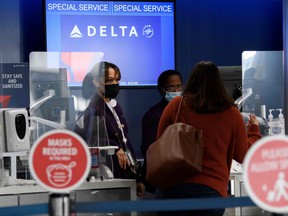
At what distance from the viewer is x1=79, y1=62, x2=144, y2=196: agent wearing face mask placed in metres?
4.34

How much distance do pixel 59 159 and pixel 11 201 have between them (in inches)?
85.0

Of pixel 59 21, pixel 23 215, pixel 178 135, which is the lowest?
pixel 23 215

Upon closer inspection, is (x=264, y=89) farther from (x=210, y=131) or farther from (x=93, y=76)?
(x=210, y=131)

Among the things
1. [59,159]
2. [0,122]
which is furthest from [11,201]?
[59,159]

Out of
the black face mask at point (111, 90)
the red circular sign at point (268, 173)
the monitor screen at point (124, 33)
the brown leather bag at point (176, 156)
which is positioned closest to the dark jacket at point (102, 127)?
the black face mask at point (111, 90)

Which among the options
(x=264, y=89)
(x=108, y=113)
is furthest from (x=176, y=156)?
(x=264, y=89)

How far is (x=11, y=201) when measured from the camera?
3943 millimetres

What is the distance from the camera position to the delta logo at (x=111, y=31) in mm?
6609

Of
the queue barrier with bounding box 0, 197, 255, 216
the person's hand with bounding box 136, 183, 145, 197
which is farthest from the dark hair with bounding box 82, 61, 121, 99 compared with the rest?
the queue barrier with bounding box 0, 197, 255, 216

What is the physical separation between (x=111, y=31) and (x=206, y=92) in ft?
12.4

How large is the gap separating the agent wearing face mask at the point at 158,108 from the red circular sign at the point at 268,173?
256cm

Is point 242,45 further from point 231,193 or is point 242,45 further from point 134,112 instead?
point 231,193

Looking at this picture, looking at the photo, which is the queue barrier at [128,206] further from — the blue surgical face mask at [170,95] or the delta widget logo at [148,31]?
the delta widget logo at [148,31]

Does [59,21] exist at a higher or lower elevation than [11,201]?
higher
